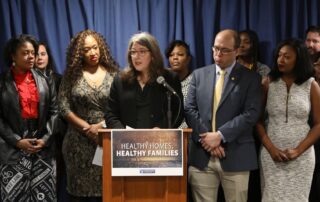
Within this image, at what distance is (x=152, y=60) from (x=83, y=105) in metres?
0.83

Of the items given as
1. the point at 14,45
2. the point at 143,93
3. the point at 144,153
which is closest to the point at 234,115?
the point at 143,93

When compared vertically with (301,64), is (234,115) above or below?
below

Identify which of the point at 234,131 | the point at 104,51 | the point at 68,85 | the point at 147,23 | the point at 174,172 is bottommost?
the point at 174,172

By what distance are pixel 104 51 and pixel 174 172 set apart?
1500mm

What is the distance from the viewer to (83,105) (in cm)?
348

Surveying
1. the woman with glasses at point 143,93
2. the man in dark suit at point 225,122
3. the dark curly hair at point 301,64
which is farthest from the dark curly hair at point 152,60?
the dark curly hair at point 301,64

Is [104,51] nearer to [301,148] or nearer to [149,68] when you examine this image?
[149,68]

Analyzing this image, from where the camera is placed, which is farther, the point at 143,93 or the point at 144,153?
the point at 143,93

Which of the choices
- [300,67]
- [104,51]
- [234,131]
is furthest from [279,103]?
[104,51]

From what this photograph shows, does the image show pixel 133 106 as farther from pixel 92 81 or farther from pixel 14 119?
pixel 14 119

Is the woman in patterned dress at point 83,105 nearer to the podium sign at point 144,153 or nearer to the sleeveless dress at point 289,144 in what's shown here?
the podium sign at point 144,153

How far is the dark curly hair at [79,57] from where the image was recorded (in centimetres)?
352

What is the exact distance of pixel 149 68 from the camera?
2953 mm

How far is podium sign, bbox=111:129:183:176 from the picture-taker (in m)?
2.39
